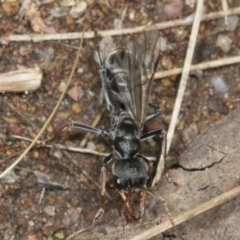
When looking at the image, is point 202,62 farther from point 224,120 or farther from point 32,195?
point 32,195

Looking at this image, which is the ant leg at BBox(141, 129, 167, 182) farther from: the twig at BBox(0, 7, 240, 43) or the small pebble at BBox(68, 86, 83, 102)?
the twig at BBox(0, 7, 240, 43)

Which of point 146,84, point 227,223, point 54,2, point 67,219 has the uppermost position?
point 54,2

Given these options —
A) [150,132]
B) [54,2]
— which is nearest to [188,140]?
[150,132]

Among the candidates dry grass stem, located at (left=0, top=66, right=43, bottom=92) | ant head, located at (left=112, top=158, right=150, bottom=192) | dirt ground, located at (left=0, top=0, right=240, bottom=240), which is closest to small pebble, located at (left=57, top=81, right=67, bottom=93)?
dirt ground, located at (left=0, top=0, right=240, bottom=240)

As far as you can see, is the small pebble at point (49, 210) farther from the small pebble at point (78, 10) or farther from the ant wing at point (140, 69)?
→ the small pebble at point (78, 10)

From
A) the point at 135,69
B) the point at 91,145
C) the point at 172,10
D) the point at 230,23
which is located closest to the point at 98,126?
the point at 91,145

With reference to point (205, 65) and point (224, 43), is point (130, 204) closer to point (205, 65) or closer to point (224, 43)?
point (205, 65)

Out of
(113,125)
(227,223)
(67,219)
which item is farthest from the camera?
(113,125)

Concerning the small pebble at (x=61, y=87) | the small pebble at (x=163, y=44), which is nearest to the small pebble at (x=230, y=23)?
the small pebble at (x=163, y=44)
